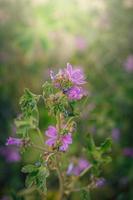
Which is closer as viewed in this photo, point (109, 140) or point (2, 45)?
point (109, 140)

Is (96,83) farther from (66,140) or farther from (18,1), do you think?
(66,140)

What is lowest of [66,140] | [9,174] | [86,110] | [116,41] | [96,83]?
[66,140]

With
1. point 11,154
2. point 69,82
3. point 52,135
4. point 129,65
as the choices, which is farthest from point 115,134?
point 69,82

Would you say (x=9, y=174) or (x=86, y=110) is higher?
(x=86, y=110)

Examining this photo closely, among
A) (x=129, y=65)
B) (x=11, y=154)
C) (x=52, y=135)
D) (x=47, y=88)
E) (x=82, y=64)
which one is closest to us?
(x=47, y=88)

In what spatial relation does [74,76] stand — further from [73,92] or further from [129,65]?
[129,65]

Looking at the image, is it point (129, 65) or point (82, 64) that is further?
point (82, 64)

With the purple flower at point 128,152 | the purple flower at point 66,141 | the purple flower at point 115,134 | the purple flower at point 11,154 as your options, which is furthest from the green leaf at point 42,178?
the purple flower at point 115,134

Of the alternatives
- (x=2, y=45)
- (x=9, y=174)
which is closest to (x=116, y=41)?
(x=2, y=45)
